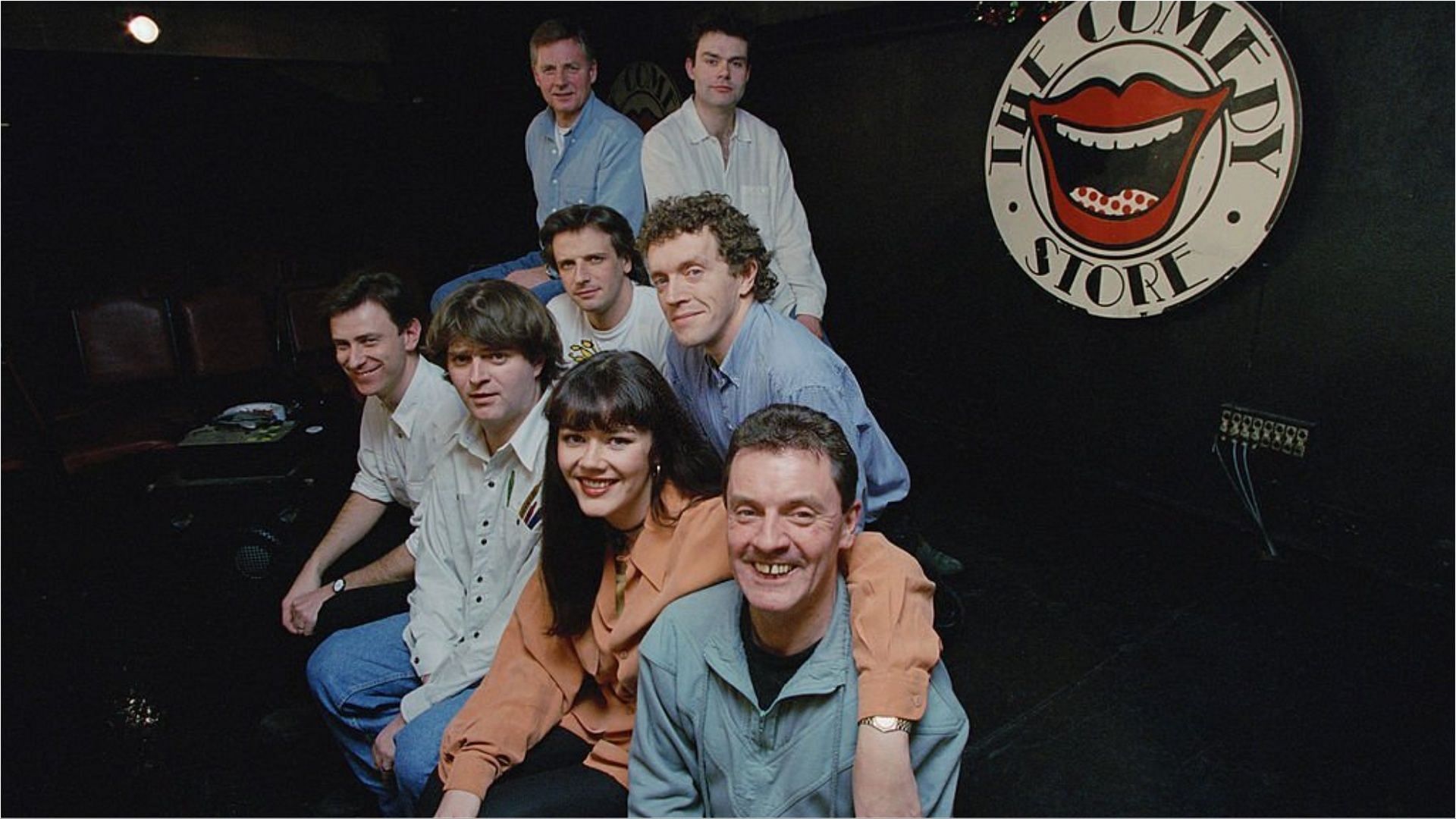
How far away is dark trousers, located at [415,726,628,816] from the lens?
161cm

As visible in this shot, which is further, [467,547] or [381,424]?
[381,424]

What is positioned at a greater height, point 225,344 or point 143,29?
point 143,29

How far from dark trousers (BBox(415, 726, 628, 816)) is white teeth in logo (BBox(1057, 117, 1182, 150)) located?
2.83m

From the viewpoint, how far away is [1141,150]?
3189 mm

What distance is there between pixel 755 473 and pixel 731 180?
1948mm

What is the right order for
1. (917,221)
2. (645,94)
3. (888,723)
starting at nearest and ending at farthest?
(888,723)
(917,221)
(645,94)

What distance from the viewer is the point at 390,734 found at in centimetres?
193

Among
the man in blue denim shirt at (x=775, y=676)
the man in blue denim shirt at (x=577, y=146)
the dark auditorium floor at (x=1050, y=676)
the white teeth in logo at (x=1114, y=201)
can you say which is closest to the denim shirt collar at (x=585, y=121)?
the man in blue denim shirt at (x=577, y=146)

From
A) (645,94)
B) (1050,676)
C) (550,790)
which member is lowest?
(1050,676)

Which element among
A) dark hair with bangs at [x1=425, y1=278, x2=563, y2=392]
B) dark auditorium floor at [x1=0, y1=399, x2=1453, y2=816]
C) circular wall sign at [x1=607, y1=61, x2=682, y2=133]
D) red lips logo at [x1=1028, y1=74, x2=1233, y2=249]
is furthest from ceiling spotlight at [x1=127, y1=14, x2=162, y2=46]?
red lips logo at [x1=1028, y1=74, x2=1233, y2=249]

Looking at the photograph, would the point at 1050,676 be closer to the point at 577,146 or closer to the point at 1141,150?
the point at 1141,150

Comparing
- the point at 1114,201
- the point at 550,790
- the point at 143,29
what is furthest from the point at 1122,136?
the point at 143,29

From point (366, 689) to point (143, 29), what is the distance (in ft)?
18.0

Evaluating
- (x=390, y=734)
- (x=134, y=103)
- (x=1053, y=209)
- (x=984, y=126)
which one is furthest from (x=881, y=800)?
(x=134, y=103)
